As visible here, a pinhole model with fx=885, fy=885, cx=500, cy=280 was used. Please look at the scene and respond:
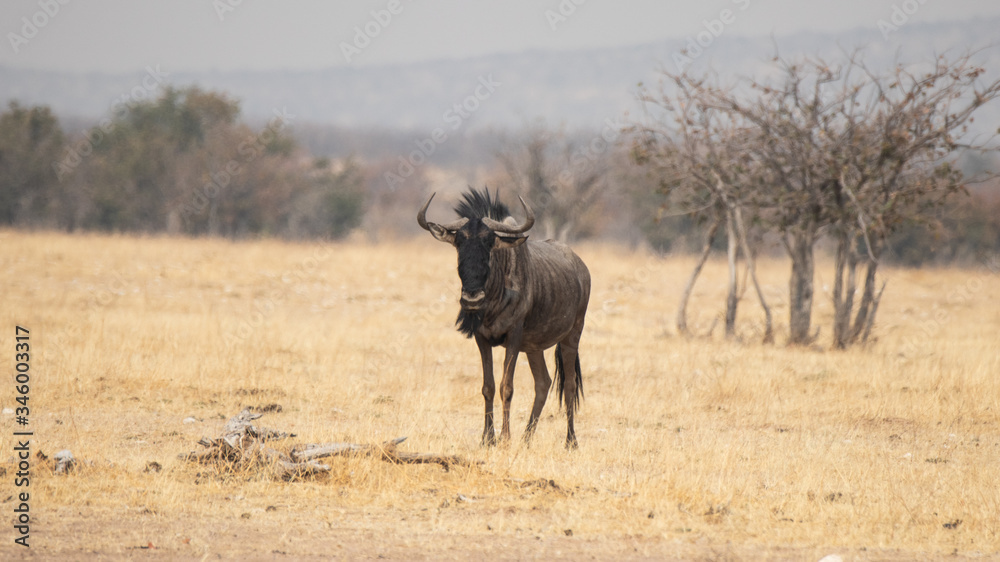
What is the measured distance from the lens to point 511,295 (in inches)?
307

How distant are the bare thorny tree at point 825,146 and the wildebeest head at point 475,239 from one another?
811 centimetres

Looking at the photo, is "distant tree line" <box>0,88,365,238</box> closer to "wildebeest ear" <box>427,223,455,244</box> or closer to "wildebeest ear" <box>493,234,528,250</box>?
"wildebeest ear" <box>427,223,455,244</box>

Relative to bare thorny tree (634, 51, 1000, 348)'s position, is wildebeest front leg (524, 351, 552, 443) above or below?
below

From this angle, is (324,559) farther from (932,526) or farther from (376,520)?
(932,526)

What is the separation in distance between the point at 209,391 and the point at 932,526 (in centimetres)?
763

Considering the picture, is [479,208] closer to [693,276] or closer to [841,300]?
[693,276]

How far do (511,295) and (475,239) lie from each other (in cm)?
72

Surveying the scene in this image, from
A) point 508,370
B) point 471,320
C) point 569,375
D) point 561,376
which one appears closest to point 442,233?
point 471,320

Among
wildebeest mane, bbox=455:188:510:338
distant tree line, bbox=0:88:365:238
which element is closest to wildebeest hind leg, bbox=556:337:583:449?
wildebeest mane, bbox=455:188:510:338

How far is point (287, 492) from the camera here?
20.7 ft

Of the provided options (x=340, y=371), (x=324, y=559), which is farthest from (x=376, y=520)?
(x=340, y=371)

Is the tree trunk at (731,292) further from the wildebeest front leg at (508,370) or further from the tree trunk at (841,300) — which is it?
the wildebeest front leg at (508,370)

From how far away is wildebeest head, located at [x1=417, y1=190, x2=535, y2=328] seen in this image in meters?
7.25

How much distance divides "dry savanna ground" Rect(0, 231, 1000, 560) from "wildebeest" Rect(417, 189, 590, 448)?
1.89ft
